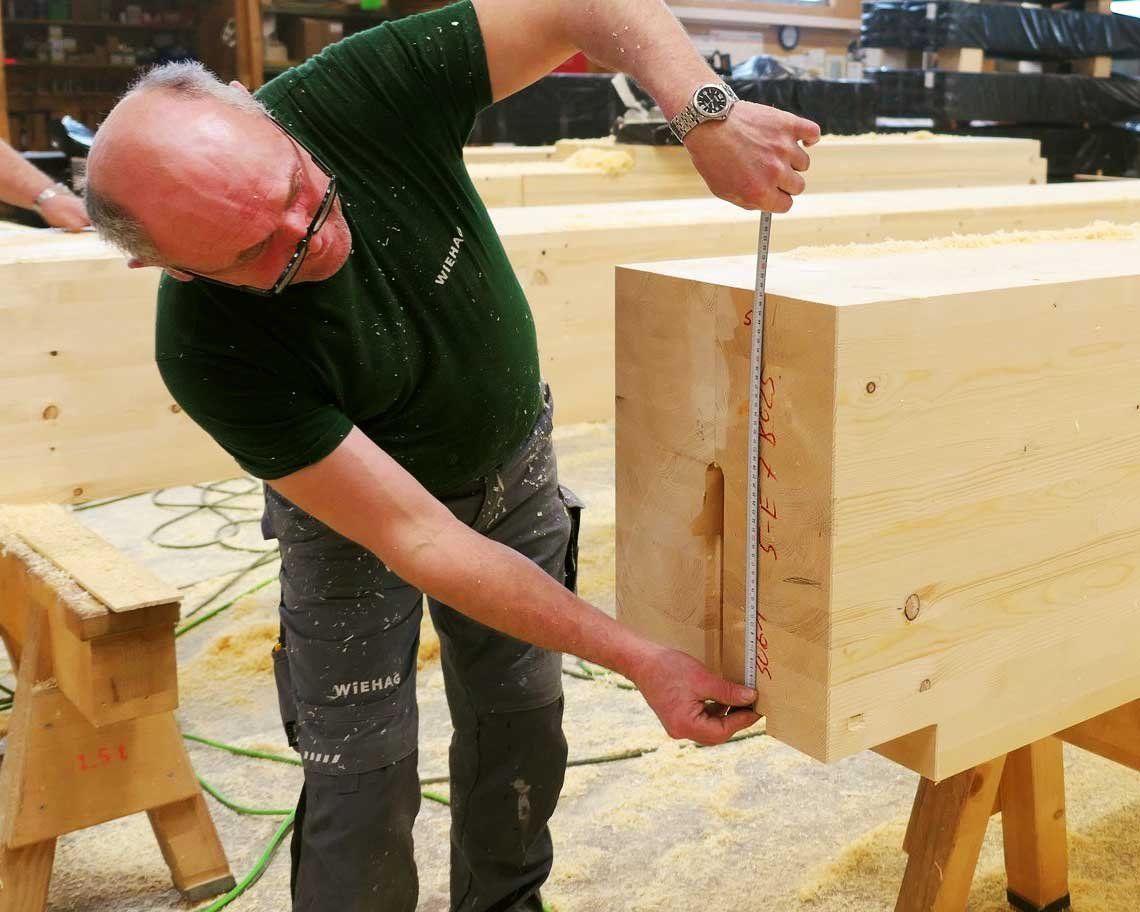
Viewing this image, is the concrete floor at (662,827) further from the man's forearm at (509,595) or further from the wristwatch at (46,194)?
the wristwatch at (46,194)

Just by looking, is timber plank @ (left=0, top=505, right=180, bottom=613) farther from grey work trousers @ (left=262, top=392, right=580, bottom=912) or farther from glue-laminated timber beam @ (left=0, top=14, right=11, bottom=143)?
glue-laminated timber beam @ (left=0, top=14, right=11, bottom=143)

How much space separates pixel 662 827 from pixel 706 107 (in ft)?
5.42

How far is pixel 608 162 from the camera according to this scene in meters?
4.29

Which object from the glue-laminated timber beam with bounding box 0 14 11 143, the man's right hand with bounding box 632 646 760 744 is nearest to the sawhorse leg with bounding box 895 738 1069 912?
the man's right hand with bounding box 632 646 760 744

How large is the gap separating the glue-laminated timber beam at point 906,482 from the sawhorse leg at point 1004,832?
332 millimetres

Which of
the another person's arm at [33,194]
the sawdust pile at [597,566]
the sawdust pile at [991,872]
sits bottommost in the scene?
the sawdust pile at [991,872]

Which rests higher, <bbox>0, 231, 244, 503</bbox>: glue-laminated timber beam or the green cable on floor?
<bbox>0, 231, 244, 503</bbox>: glue-laminated timber beam

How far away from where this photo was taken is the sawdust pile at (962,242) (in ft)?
5.31

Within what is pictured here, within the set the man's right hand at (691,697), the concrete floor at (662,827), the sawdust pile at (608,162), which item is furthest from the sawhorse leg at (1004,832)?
the sawdust pile at (608,162)

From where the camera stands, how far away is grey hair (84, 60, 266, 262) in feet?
4.20

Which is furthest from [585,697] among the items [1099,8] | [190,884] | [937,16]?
[1099,8]

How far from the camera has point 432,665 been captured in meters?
3.22

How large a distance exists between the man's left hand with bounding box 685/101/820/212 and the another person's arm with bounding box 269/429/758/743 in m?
0.52

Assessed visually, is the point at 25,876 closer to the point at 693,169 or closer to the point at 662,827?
the point at 662,827
